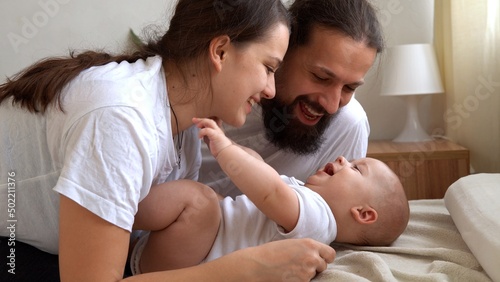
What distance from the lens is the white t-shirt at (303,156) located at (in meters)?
2.01

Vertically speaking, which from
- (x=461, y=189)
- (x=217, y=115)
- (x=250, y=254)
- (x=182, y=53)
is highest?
(x=182, y=53)

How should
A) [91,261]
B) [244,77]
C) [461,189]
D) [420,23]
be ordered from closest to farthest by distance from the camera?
[91,261] → [244,77] → [461,189] → [420,23]

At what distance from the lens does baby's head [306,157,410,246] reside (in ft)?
4.66

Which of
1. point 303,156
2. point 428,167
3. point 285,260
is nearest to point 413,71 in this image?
point 428,167

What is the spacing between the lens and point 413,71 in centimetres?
331

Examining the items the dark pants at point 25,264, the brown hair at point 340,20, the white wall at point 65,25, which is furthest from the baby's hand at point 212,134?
the white wall at point 65,25

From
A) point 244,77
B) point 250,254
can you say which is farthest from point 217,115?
point 250,254

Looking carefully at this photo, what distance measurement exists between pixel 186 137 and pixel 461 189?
706 millimetres

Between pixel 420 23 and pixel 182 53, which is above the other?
pixel 182 53

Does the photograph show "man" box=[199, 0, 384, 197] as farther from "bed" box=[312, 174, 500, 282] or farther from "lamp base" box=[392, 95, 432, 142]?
"lamp base" box=[392, 95, 432, 142]

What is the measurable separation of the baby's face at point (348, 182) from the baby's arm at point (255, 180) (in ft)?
0.59

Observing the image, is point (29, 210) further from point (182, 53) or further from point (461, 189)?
point (461, 189)

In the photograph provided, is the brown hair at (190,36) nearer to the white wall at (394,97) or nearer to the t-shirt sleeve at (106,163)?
the t-shirt sleeve at (106,163)

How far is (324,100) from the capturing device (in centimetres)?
173
